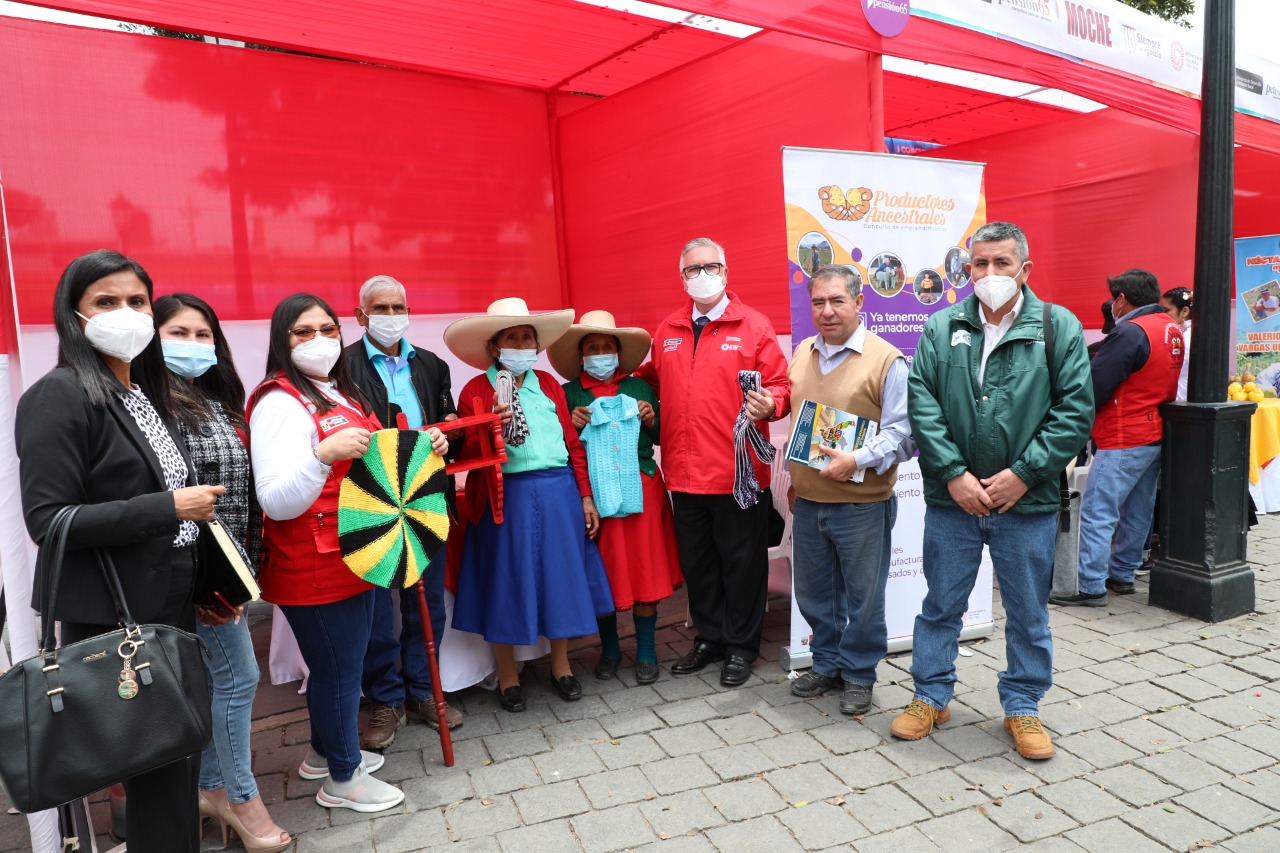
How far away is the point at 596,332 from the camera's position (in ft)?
12.3

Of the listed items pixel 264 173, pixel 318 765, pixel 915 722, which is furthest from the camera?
pixel 264 173

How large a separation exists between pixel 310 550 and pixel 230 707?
1.83 feet

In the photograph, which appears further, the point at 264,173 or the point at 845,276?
the point at 264,173

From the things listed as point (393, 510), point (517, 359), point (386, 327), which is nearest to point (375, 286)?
point (386, 327)

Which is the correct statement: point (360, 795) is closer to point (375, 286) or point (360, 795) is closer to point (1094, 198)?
point (375, 286)

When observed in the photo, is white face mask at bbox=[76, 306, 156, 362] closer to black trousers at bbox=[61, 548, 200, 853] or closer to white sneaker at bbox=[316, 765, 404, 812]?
black trousers at bbox=[61, 548, 200, 853]

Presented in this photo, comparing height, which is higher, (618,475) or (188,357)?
(188,357)

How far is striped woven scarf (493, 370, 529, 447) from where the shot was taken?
336 cm

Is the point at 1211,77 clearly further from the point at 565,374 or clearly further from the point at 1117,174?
the point at 565,374

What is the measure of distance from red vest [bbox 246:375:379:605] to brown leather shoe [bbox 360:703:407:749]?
3.16 feet

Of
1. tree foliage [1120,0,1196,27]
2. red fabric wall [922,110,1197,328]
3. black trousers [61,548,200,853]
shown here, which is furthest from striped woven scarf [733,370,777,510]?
tree foliage [1120,0,1196,27]

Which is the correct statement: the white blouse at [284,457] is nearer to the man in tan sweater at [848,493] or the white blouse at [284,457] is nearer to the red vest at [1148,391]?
the man in tan sweater at [848,493]

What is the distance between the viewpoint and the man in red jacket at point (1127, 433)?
468 centimetres

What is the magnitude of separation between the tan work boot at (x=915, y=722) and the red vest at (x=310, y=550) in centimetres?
214
